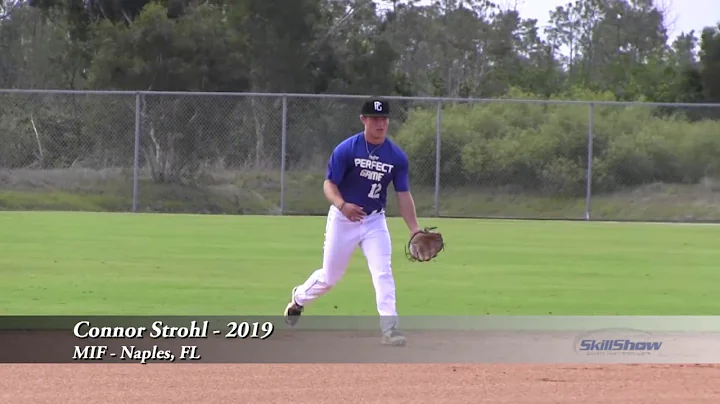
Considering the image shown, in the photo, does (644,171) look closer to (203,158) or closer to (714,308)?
(203,158)

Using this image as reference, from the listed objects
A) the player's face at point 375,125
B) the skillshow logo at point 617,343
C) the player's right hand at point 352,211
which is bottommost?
the skillshow logo at point 617,343

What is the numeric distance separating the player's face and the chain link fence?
17079 mm

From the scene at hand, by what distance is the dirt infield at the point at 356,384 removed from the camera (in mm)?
6789

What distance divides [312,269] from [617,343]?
5841 millimetres

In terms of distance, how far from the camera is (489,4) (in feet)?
190

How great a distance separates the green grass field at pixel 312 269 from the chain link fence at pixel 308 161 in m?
4.21

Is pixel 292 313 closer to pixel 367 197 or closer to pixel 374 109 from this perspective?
pixel 367 197

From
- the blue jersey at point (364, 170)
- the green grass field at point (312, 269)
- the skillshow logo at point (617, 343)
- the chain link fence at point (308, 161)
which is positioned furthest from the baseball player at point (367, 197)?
the chain link fence at point (308, 161)

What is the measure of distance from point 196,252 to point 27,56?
1343 inches

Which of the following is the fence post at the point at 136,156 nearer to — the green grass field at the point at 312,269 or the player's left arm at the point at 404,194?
the green grass field at the point at 312,269

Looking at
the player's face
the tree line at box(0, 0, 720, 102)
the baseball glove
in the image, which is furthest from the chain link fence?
the player's face

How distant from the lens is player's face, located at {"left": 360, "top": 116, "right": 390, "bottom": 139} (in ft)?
29.5

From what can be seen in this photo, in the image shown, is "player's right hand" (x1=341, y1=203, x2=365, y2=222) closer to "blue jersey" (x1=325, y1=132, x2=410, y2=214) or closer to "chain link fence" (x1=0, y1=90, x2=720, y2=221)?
"blue jersey" (x1=325, y1=132, x2=410, y2=214)

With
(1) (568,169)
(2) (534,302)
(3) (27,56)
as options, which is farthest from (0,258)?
(3) (27,56)
